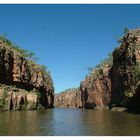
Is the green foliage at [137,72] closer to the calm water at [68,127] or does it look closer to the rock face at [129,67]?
the rock face at [129,67]

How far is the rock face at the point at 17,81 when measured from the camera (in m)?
91.2

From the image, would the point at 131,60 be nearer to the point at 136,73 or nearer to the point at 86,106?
the point at 136,73

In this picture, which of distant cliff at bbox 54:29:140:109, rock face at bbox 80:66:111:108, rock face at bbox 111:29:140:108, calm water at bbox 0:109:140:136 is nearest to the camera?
calm water at bbox 0:109:140:136

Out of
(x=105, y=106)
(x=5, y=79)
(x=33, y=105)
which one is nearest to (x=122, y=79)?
(x=33, y=105)

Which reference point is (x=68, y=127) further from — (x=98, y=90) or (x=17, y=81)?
(x=98, y=90)

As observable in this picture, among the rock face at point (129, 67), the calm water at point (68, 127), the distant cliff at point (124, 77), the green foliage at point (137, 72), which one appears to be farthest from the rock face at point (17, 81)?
the calm water at point (68, 127)

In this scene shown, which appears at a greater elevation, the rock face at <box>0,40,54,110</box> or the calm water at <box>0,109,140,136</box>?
the rock face at <box>0,40,54,110</box>

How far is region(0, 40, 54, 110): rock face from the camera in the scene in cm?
9119

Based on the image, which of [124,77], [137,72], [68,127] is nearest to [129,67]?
[124,77]

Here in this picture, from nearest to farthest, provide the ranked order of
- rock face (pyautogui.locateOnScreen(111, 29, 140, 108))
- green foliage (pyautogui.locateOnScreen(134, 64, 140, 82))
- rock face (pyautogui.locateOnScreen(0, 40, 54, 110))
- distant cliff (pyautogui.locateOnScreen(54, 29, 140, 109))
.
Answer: green foliage (pyautogui.locateOnScreen(134, 64, 140, 82)) < rock face (pyautogui.locateOnScreen(111, 29, 140, 108)) < distant cliff (pyautogui.locateOnScreen(54, 29, 140, 109)) < rock face (pyautogui.locateOnScreen(0, 40, 54, 110))

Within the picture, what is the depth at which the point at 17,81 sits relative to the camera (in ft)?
365

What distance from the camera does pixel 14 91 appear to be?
98.8 m

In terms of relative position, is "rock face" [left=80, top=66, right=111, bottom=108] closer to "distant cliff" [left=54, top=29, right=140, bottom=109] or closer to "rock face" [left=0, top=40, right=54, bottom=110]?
"distant cliff" [left=54, top=29, right=140, bottom=109]

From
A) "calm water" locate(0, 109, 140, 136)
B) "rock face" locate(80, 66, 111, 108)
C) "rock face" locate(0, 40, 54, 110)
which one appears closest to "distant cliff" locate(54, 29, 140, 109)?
"rock face" locate(80, 66, 111, 108)
